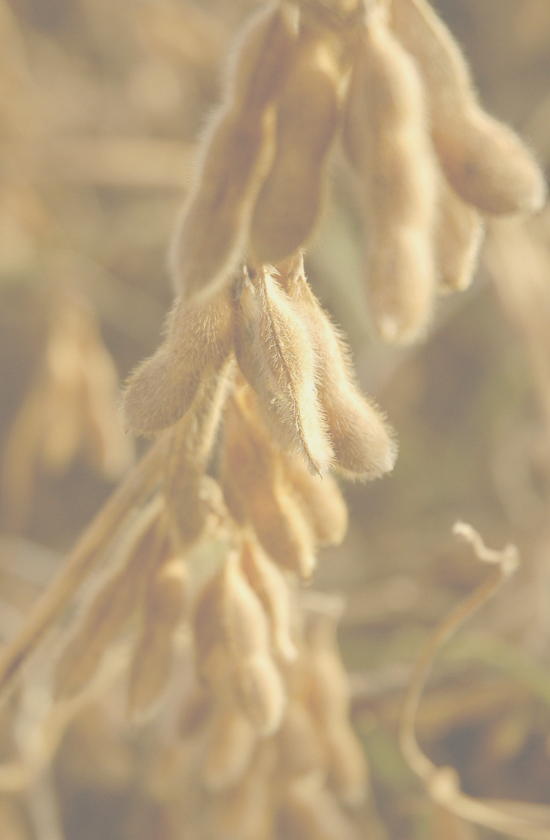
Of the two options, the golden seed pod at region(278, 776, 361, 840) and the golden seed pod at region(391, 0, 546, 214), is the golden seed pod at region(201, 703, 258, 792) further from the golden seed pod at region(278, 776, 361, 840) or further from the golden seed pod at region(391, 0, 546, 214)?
the golden seed pod at region(391, 0, 546, 214)

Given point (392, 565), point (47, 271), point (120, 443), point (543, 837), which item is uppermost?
point (47, 271)

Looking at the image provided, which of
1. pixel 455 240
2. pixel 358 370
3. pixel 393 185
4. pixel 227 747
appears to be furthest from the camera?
pixel 358 370

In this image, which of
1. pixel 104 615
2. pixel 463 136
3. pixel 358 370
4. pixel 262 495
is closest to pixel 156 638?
pixel 104 615

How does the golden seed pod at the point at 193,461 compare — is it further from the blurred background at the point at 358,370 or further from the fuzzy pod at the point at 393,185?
the blurred background at the point at 358,370

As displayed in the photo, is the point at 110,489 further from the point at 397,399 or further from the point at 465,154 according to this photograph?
the point at 465,154

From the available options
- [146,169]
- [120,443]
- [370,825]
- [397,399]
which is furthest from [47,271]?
[370,825]

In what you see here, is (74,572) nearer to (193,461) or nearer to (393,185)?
(193,461)

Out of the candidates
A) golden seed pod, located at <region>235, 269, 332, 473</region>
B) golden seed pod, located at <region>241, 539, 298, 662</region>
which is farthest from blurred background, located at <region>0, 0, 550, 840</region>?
golden seed pod, located at <region>235, 269, 332, 473</region>
